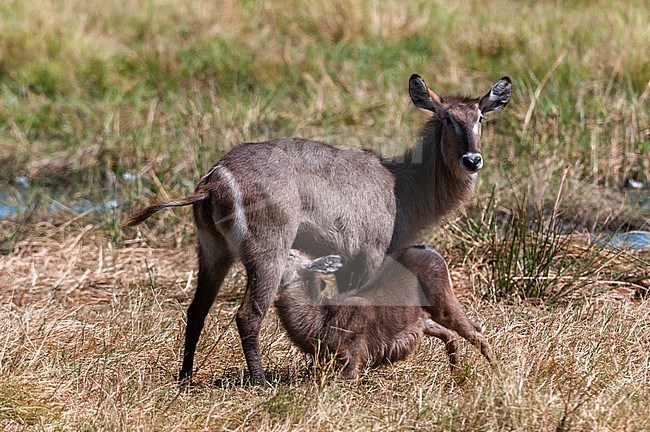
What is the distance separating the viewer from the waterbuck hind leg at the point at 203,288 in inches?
187

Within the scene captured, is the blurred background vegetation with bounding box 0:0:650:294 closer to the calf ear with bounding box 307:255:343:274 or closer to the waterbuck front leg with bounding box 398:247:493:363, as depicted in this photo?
the waterbuck front leg with bounding box 398:247:493:363

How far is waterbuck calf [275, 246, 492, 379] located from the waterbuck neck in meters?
0.52

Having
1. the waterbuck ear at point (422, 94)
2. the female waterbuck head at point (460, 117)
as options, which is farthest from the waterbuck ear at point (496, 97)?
the waterbuck ear at point (422, 94)

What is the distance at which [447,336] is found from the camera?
4801 mm

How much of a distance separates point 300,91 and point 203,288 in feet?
17.1

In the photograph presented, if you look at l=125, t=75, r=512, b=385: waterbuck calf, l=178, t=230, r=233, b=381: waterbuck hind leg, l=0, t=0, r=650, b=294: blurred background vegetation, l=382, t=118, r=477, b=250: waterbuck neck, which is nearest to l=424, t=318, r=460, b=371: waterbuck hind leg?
l=125, t=75, r=512, b=385: waterbuck calf

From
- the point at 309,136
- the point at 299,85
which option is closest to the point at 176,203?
the point at 309,136

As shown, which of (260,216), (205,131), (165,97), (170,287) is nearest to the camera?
(260,216)

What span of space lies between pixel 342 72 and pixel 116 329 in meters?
5.51

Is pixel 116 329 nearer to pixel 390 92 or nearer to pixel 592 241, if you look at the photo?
pixel 592 241

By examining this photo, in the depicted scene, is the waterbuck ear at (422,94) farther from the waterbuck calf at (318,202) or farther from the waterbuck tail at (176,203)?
the waterbuck tail at (176,203)

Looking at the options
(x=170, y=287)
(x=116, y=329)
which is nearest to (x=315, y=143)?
(x=116, y=329)

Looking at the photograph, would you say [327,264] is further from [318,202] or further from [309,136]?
[309,136]

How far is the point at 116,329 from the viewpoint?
5.19m
